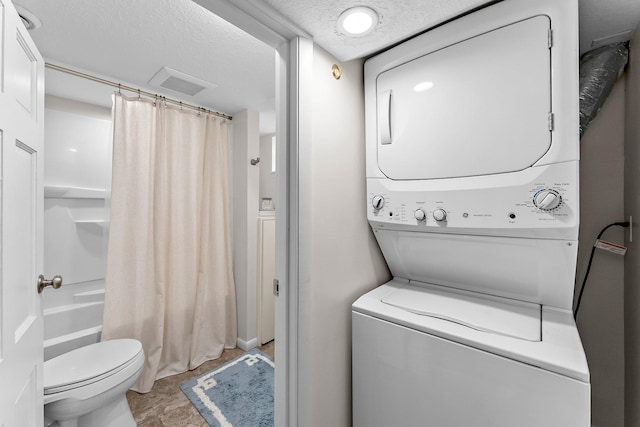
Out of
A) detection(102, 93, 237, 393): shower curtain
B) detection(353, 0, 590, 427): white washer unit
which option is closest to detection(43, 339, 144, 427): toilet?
detection(102, 93, 237, 393): shower curtain

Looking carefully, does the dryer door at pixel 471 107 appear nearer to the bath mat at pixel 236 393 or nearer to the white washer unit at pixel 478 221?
the white washer unit at pixel 478 221

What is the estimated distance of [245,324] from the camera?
2.63 m

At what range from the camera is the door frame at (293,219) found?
112 centimetres

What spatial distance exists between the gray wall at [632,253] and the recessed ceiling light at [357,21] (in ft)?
3.71

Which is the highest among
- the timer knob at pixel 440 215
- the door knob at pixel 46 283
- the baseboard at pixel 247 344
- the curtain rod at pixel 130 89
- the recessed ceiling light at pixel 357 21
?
the curtain rod at pixel 130 89

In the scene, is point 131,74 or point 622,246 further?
point 131,74

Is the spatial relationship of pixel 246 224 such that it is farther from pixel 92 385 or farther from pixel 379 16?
pixel 379 16

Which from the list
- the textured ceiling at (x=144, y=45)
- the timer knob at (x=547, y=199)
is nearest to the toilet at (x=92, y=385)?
the textured ceiling at (x=144, y=45)

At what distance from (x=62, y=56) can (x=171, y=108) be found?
72 centimetres

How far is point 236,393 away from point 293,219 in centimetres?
169

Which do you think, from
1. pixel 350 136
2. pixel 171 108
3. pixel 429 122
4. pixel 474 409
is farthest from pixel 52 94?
pixel 474 409

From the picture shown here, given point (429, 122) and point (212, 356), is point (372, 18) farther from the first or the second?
point (212, 356)

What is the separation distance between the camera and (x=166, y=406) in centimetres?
191

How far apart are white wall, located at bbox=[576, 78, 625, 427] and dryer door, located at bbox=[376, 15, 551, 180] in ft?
2.69
